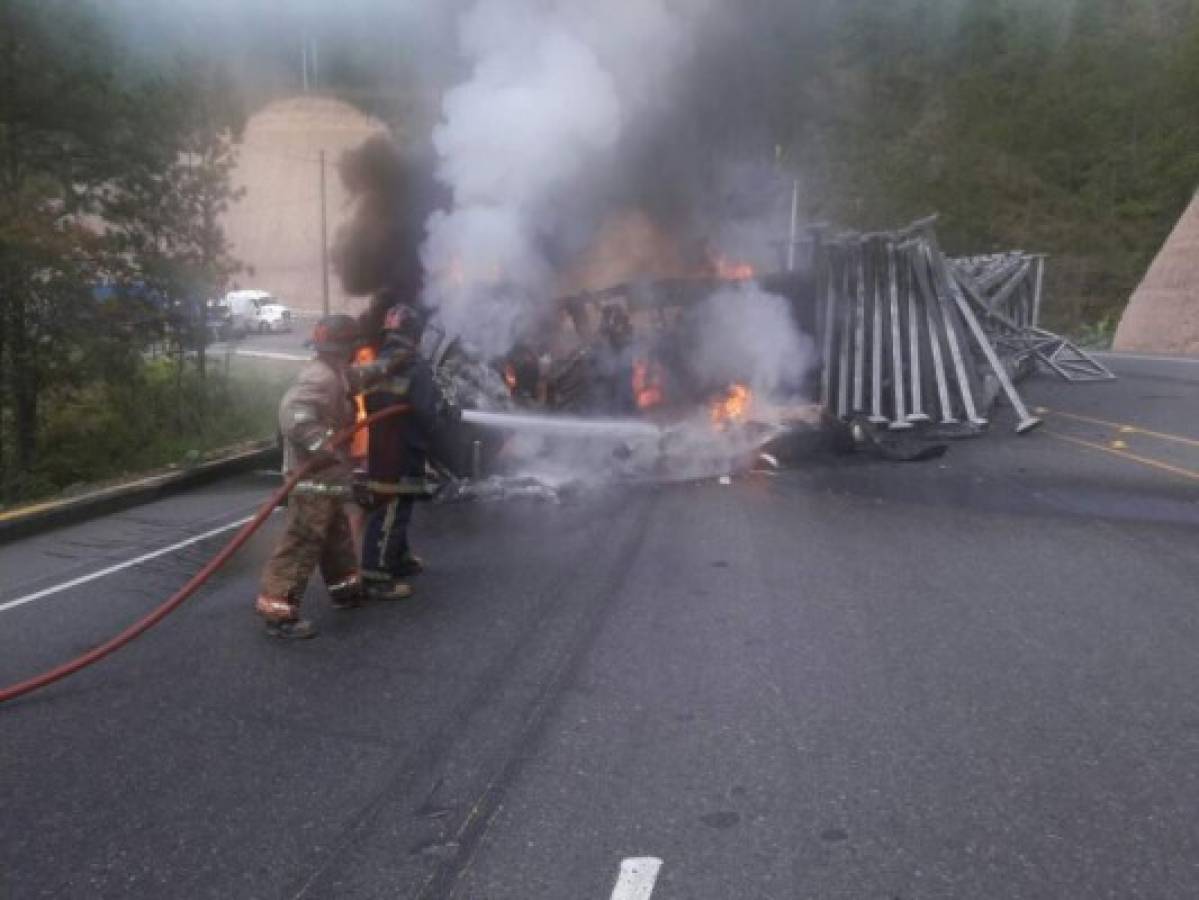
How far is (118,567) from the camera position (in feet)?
20.2

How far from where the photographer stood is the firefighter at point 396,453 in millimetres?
5535

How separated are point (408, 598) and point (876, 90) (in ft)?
158

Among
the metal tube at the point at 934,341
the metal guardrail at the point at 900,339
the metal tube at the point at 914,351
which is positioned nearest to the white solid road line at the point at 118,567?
the metal guardrail at the point at 900,339

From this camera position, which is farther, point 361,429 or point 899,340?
point 899,340

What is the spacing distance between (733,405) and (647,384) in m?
0.95

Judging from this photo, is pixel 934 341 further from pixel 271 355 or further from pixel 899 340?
pixel 271 355

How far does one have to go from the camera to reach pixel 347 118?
53.1 meters

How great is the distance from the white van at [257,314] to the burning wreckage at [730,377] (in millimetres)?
24414

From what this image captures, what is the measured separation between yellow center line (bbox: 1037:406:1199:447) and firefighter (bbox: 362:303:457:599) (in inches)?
339

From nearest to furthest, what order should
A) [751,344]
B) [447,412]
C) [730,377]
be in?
[447,412], [730,377], [751,344]

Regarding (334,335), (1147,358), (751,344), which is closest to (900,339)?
(751,344)

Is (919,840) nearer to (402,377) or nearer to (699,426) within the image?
(402,377)

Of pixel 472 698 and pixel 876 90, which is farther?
pixel 876 90

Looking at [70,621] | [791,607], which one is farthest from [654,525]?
[70,621]
